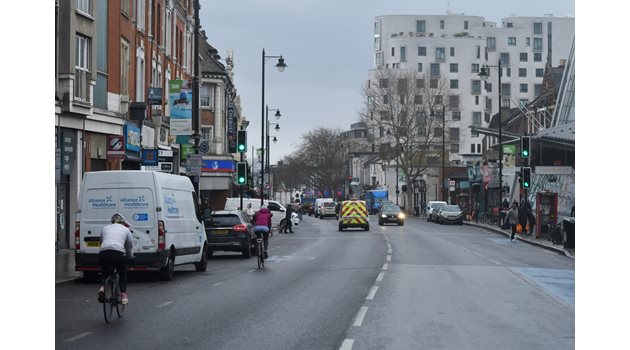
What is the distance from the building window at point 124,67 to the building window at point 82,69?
14.2 ft

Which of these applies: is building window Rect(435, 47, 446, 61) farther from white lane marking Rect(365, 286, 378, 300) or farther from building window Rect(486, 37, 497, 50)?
white lane marking Rect(365, 286, 378, 300)

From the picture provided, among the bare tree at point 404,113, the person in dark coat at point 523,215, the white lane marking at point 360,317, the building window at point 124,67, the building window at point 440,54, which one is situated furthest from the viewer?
the building window at point 440,54

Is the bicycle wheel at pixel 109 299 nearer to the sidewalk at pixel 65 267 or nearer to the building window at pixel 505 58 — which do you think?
the sidewalk at pixel 65 267

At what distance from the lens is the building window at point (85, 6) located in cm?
3119

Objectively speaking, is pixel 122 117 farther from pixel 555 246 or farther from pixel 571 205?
pixel 571 205

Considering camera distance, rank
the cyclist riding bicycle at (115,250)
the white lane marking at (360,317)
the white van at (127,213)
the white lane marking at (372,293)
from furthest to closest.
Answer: the white van at (127,213) → the white lane marking at (372,293) → the cyclist riding bicycle at (115,250) → the white lane marking at (360,317)

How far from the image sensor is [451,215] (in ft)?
228

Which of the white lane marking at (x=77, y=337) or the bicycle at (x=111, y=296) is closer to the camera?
the white lane marking at (x=77, y=337)

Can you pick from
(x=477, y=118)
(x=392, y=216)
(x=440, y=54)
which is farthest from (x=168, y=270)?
(x=440, y=54)

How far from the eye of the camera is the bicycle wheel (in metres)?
13.9

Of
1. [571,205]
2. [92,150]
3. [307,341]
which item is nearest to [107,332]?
[307,341]

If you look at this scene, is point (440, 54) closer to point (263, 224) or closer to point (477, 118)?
point (477, 118)

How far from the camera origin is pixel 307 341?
1177 centimetres

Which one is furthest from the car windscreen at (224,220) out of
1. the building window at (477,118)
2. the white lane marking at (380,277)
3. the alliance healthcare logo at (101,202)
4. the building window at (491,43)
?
the building window at (491,43)
